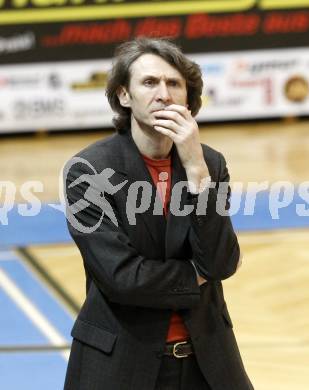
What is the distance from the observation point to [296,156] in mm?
12289

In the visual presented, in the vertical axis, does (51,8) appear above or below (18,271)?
above

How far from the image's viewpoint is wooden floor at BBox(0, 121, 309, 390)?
6711 mm

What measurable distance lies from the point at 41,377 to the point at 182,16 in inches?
336

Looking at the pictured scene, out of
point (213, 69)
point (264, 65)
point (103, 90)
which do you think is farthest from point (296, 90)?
point (103, 90)

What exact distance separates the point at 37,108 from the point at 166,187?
1044cm

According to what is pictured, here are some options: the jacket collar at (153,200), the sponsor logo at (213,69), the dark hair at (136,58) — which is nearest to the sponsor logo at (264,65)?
the sponsor logo at (213,69)

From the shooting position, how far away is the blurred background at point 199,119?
9.88 meters

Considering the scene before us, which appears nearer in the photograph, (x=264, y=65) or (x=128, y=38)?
(x=128, y=38)

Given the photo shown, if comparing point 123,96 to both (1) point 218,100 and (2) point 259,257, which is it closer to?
(2) point 259,257

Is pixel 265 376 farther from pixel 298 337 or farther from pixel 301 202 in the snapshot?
pixel 301 202

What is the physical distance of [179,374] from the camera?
3.74 m

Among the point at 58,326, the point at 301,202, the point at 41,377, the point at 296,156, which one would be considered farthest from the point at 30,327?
the point at 296,156

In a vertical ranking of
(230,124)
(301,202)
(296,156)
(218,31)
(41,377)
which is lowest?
(41,377)

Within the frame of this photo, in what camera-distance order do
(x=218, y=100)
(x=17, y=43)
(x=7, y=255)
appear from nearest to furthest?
(x=7, y=255), (x=17, y=43), (x=218, y=100)
